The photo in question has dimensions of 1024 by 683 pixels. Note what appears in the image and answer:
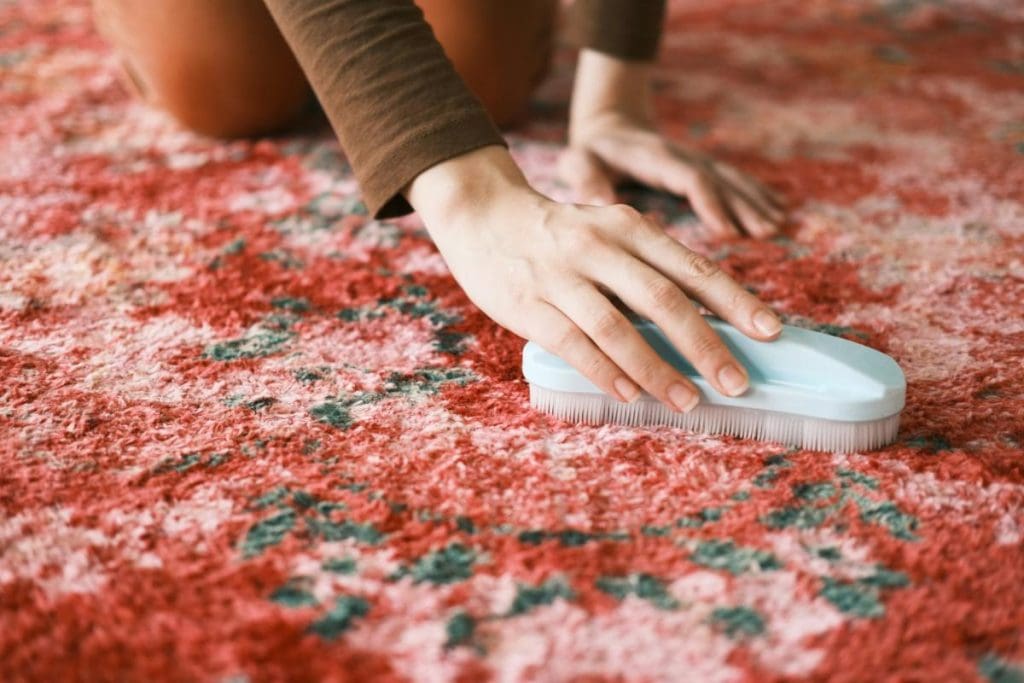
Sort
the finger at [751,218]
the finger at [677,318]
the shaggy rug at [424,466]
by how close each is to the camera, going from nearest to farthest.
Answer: the shaggy rug at [424,466]
the finger at [677,318]
the finger at [751,218]

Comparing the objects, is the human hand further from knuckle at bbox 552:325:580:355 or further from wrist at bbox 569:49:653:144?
knuckle at bbox 552:325:580:355

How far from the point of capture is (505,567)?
46 centimetres

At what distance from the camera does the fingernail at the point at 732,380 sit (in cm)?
52

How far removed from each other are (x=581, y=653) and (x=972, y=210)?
0.63m

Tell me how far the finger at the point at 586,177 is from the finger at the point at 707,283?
0.90ft

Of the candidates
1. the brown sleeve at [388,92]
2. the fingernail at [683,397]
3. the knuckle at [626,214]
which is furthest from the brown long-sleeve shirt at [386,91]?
the fingernail at [683,397]

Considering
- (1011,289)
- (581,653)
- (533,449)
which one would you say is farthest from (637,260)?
(1011,289)

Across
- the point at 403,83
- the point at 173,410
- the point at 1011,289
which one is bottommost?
the point at 1011,289

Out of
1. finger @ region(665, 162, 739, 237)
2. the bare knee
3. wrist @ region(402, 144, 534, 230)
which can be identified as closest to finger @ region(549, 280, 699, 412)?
wrist @ region(402, 144, 534, 230)

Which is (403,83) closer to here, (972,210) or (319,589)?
(319,589)

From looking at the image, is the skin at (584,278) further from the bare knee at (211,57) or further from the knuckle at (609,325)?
the bare knee at (211,57)

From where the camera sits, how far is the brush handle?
52 centimetres

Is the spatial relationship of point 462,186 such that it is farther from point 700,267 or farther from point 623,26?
point 623,26

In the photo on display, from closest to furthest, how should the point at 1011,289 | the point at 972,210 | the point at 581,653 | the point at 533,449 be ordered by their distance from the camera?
the point at 581,653 → the point at 533,449 → the point at 1011,289 → the point at 972,210
